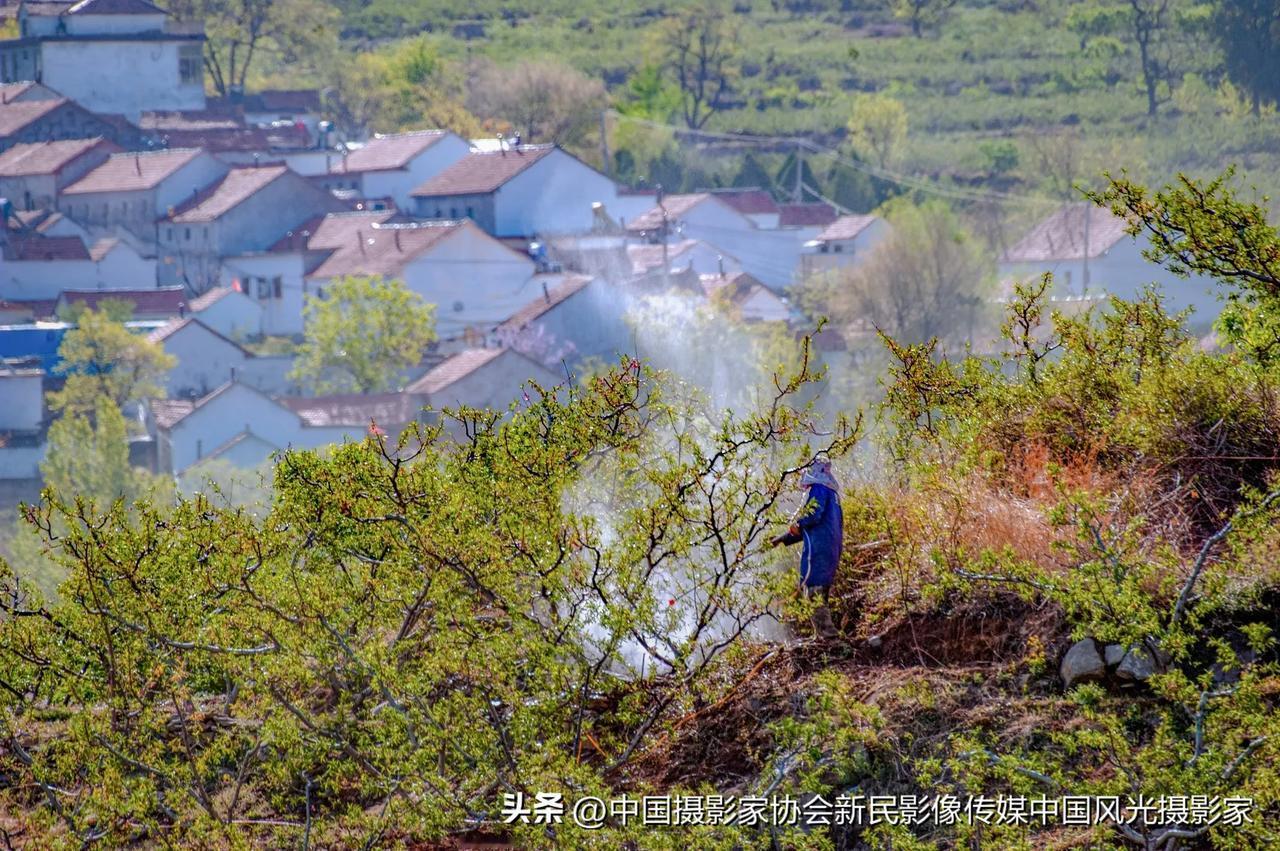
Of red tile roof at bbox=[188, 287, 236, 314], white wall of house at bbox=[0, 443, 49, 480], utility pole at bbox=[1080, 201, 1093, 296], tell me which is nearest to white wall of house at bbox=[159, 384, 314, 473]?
white wall of house at bbox=[0, 443, 49, 480]

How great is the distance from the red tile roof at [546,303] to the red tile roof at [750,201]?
11.9m

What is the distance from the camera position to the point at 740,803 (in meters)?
7.05

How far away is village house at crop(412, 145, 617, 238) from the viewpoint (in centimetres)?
5828

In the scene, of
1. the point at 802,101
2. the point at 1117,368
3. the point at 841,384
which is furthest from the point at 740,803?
the point at 802,101

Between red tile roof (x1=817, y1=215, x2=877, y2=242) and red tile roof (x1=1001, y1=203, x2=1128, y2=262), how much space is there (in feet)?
15.0

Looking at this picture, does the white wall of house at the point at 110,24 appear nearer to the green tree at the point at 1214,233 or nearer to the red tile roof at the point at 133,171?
the red tile roof at the point at 133,171

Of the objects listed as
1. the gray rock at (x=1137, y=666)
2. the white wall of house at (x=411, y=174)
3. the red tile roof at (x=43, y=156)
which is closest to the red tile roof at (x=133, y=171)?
the red tile roof at (x=43, y=156)

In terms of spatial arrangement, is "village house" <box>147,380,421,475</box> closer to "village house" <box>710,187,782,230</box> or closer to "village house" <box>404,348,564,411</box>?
"village house" <box>404,348,564,411</box>

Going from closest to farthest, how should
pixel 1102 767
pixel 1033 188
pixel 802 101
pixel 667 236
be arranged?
pixel 1102 767 → pixel 667 236 → pixel 1033 188 → pixel 802 101

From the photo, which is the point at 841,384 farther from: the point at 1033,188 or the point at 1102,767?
the point at 1102,767

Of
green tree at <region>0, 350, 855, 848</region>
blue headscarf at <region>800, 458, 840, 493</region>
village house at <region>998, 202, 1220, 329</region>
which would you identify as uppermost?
blue headscarf at <region>800, 458, 840, 493</region>

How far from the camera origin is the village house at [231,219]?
59375mm

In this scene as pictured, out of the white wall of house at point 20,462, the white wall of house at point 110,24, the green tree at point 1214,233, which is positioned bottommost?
the white wall of house at point 20,462

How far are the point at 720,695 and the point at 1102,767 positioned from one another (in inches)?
66.2
